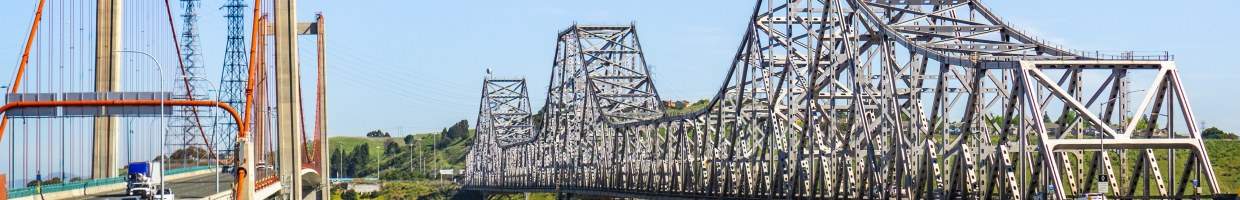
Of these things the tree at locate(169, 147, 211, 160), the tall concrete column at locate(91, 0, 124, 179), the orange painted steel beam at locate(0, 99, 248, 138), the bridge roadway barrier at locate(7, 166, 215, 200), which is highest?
the tall concrete column at locate(91, 0, 124, 179)

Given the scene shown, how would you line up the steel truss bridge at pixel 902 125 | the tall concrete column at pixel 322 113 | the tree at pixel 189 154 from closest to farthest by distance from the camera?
1. the steel truss bridge at pixel 902 125
2. the tall concrete column at pixel 322 113
3. the tree at pixel 189 154

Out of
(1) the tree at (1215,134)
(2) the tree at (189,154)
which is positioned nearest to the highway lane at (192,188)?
(2) the tree at (189,154)

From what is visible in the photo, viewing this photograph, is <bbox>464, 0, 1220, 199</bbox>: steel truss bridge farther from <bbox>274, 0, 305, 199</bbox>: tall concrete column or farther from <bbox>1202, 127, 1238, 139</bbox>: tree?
<bbox>1202, 127, 1238, 139</bbox>: tree

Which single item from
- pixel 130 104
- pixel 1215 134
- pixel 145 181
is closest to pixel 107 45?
pixel 145 181

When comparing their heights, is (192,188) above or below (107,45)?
below

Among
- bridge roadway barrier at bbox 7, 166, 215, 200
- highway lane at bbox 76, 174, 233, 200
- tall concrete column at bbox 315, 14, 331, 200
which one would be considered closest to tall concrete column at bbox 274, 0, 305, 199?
highway lane at bbox 76, 174, 233, 200

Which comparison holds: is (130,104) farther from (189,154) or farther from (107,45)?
(189,154)

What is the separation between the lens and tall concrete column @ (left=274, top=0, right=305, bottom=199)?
313 ft

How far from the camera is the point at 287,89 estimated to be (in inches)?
3792

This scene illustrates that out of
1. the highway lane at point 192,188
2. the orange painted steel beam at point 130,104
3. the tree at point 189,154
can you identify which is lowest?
the tree at point 189,154

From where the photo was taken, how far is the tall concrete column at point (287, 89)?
9544 centimetres

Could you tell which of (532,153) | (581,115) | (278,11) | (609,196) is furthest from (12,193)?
(532,153)

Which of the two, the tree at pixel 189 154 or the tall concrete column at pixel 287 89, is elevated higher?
the tall concrete column at pixel 287 89

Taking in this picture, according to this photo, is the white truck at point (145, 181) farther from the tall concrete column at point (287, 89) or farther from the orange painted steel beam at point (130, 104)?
the tall concrete column at point (287, 89)
